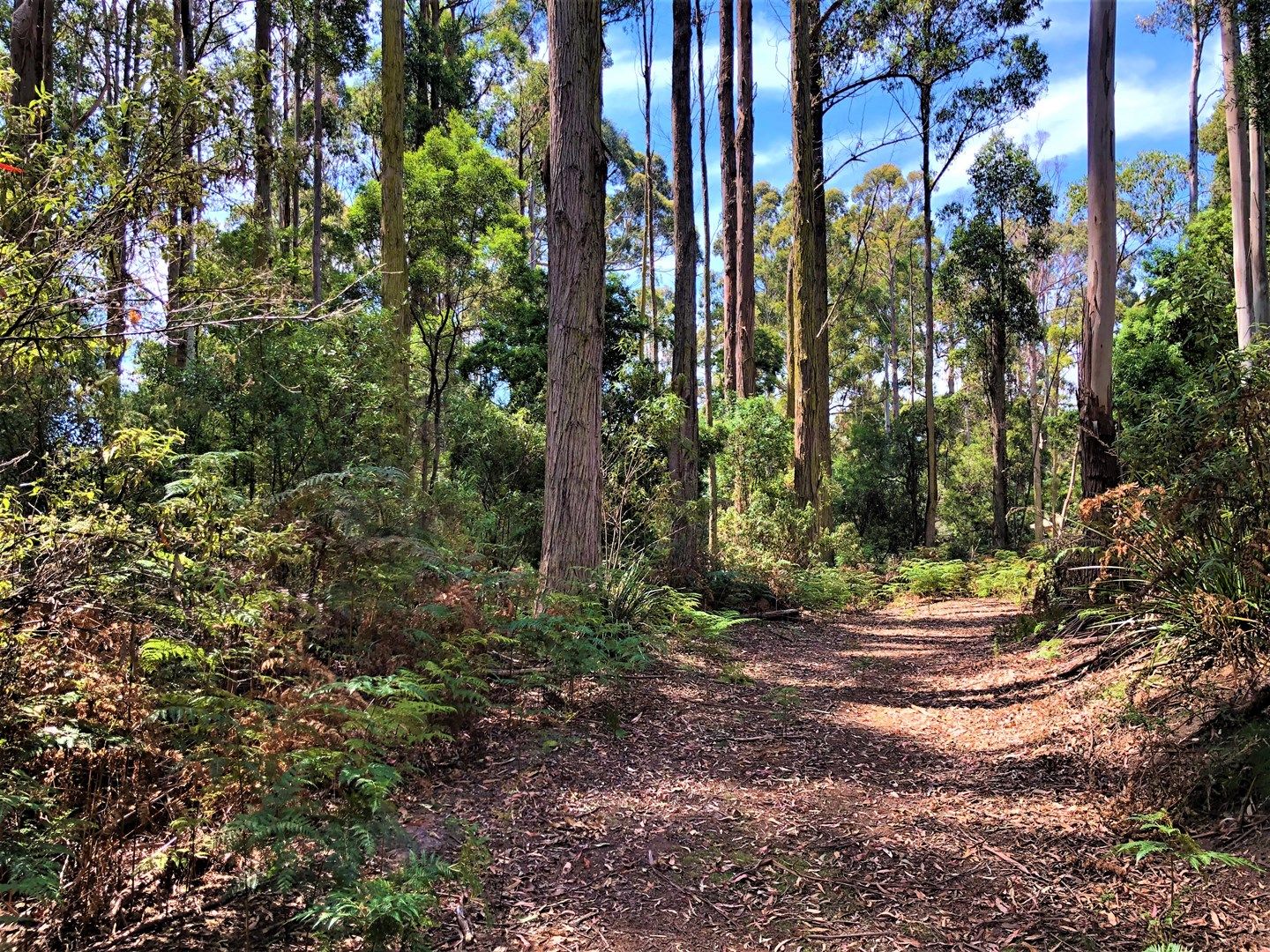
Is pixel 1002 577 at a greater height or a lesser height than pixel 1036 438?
lesser

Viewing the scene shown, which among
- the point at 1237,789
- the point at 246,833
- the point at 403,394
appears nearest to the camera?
the point at 246,833

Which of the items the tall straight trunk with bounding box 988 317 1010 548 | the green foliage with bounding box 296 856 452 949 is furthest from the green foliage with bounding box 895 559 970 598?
the green foliage with bounding box 296 856 452 949

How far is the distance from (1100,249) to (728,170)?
417 inches

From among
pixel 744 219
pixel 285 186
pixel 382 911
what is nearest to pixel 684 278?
pixel 744 219

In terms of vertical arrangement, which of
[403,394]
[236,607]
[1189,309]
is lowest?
[236,607]

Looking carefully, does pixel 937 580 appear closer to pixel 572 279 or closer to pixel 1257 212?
pixel 1257 212

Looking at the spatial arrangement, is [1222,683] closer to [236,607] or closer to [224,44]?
[236,607]

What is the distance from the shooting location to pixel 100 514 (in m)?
2.52

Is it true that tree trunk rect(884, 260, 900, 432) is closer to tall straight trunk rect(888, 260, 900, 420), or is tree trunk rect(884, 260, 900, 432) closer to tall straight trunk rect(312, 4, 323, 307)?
tall straight trunk rect(888, 260, 900, 420)

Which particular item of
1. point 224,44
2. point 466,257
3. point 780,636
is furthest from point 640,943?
point 224,44

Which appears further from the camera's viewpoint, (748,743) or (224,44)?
(224,44)

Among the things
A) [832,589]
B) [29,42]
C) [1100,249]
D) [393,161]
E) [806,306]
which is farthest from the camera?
[806,306]

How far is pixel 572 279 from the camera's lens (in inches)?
231

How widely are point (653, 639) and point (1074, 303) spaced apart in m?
28.2
